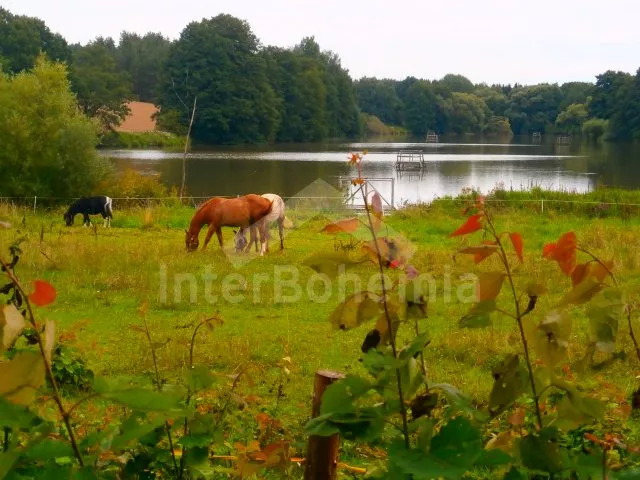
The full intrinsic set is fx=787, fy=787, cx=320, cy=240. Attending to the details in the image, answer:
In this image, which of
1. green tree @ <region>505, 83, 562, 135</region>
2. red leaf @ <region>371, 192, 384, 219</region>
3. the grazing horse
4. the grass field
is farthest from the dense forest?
red leaf @ <region>371, 192, 384, 219</region>

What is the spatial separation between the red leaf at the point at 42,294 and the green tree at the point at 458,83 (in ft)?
450

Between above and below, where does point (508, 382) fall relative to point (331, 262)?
below

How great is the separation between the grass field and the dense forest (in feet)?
120

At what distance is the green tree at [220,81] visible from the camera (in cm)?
6706

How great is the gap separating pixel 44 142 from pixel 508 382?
23132 mm

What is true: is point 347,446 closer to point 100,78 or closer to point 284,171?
point 284,171

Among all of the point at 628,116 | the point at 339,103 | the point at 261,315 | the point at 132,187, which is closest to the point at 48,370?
the point at 261,315

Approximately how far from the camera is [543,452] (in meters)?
A: 1.19

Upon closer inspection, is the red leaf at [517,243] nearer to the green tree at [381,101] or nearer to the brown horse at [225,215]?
the brown horse at [225,215]

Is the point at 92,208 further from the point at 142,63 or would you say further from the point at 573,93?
the point at 573,93

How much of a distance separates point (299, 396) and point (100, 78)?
64.4 meters

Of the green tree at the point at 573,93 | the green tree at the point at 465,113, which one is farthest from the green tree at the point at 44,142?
the green tree at the point at 573,93

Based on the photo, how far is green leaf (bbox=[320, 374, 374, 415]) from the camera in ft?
3.75

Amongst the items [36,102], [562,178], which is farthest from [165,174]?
[562,178]
